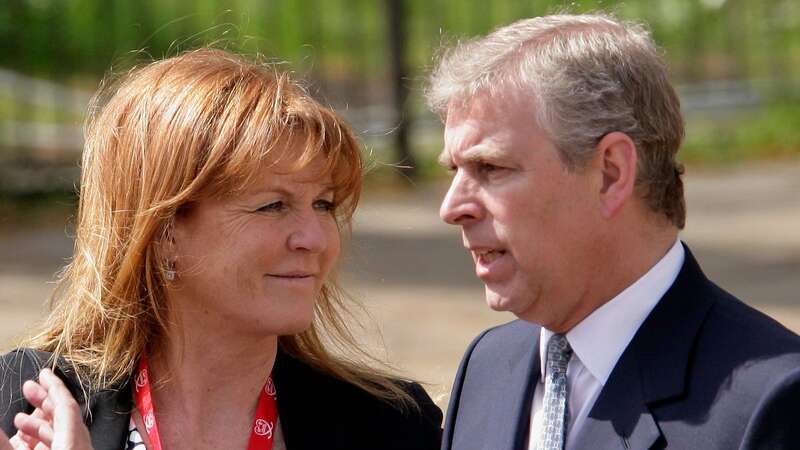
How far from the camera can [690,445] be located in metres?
2.68

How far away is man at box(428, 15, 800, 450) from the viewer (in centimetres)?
280

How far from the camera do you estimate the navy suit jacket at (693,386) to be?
102 inches

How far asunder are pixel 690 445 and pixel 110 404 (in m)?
1.44

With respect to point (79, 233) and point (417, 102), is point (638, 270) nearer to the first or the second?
point (79, 233)

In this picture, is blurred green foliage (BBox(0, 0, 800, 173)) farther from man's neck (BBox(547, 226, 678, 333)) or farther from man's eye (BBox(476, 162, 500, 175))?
man's neck (BBox(547, 226, 678, 333))

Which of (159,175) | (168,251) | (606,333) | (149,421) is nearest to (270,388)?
(149,421)

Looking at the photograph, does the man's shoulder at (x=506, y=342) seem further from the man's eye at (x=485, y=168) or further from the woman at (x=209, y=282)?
the man's eye at (x=485, y=168)

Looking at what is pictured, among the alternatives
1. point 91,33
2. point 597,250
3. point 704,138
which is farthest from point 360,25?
point 597,250

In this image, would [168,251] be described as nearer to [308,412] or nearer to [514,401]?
[308,412]

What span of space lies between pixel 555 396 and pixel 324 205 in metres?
0.79

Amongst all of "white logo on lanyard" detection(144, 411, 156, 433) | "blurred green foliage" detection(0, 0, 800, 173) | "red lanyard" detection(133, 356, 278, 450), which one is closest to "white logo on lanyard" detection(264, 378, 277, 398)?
"red lanyard" detection(133, 356, 278, 450)

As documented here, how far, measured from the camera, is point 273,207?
3.29 metres

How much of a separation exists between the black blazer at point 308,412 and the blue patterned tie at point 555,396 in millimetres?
635

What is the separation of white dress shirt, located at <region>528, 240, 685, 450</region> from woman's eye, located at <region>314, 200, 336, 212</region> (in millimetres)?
736
